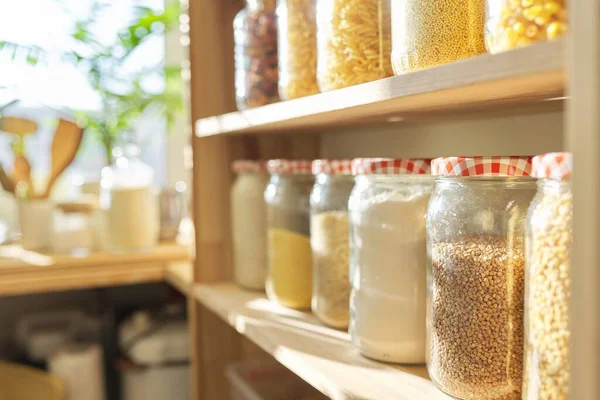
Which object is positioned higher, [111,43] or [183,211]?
[111,43]

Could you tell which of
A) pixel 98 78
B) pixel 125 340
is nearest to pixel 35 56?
pixel 98 78

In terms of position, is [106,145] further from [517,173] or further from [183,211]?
[517,173]

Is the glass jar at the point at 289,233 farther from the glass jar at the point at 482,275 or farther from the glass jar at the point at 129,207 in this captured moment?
the glass jar at the point at 129,207

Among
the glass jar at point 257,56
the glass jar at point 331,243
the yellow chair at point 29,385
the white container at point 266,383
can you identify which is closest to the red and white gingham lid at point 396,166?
the glass jar at point 331,243

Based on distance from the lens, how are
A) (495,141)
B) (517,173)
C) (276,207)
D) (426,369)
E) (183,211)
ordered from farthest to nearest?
(183,211), (276,207), (495,141), (426,369), (517,173)

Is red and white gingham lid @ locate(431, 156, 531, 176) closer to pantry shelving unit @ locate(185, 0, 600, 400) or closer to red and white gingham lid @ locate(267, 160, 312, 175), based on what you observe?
pantry shelving unit @ locate(185, 0, 600, 400)

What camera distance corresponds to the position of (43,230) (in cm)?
155

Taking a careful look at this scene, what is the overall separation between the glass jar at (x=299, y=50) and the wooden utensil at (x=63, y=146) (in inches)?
35.2

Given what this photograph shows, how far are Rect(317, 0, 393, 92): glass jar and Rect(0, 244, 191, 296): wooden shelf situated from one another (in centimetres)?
83

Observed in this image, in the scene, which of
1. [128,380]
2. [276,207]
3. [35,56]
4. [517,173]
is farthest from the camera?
[35,56]

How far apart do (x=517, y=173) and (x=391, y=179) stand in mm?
205

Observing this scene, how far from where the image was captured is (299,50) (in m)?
0.85

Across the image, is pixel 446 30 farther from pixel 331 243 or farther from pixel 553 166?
pixel 331 243

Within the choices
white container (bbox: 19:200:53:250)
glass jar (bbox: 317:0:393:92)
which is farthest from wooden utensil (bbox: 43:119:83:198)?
glass jar (bbox: 317:0:393:92)
